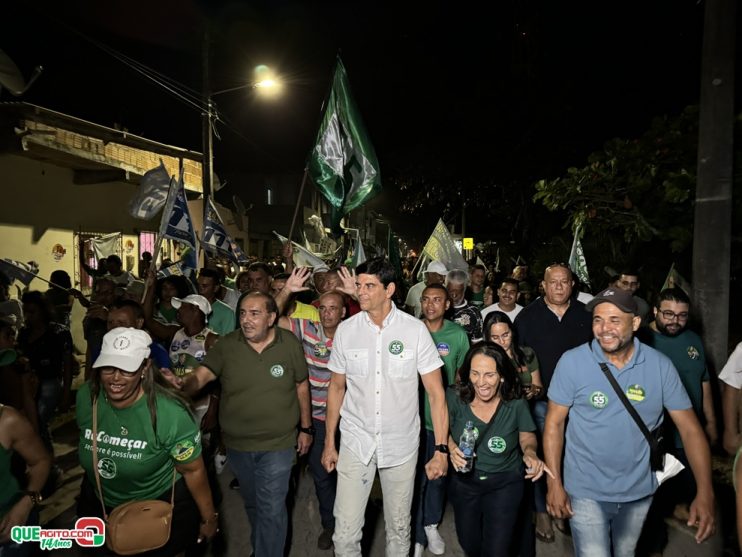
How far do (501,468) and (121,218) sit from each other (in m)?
13.1

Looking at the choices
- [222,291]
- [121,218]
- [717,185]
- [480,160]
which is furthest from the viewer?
[480,160]

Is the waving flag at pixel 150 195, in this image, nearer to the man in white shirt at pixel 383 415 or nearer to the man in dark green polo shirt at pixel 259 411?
the man in dark green polo shirt at pixel 259 411

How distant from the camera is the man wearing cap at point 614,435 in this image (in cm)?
304

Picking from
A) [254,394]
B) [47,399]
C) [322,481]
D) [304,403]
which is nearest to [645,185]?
[304,403]

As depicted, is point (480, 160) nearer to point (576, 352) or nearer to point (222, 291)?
point (222, 291)

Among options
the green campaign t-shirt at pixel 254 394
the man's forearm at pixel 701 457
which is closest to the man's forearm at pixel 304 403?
the green campaign t-shirt at pixel 254 394

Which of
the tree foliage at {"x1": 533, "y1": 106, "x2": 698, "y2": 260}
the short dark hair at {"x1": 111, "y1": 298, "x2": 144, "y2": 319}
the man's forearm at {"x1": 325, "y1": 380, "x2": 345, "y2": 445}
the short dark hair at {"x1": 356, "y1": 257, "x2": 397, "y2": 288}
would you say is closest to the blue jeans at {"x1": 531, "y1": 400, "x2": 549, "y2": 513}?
the man's forearm at {"x1": 325, "y1": 380, "x2": 345, "y2": 445}

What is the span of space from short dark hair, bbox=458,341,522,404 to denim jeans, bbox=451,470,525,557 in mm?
534

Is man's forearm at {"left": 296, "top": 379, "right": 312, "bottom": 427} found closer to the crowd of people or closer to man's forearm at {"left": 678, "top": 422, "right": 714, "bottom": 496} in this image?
the crowd of people

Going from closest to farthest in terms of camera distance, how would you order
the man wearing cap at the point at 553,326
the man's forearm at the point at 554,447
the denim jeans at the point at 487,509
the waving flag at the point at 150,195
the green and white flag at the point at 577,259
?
the man's forearm at the point at 554,447
the denim jeans at the point at 487,509
the man wearing cap at the point at 553,326
the waving flag at the point at 150,195
the green and white flag at the point at 577,259

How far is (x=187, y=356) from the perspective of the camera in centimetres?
475

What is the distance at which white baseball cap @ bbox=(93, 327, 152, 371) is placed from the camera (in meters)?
2.67

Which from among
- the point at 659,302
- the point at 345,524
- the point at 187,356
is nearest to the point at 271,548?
the point at 345,524

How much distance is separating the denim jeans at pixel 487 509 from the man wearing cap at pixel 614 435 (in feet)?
0.86
